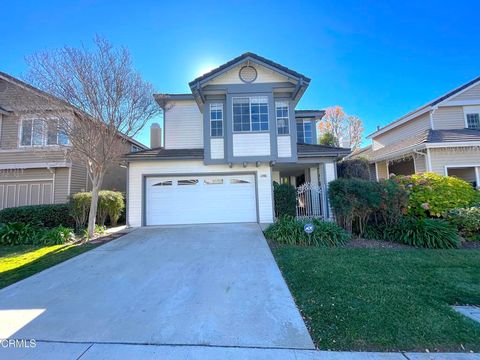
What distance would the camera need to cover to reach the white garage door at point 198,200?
432 inches

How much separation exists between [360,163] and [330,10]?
24.9 ft

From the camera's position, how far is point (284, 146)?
10.8m

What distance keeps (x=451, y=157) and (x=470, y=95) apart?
4.84m

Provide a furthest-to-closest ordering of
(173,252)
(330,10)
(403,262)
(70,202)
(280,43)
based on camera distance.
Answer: (280,43), (70,202), (330,10), (173,252), (403,262)

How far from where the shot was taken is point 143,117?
9.95 metres

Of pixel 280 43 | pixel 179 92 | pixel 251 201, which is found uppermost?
pixel 280 43

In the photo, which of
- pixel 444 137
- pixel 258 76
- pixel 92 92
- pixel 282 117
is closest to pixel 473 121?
pixel 444 137

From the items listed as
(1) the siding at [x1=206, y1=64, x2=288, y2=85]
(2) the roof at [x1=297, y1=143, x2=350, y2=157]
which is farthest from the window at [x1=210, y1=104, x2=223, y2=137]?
(2) the roof at [x1=297, y1=143, x2=350, y2=157]

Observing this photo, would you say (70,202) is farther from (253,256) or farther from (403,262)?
(403,262)

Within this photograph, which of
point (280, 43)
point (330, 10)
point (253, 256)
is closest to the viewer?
point (253, 256)

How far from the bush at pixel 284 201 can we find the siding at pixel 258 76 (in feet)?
16.9

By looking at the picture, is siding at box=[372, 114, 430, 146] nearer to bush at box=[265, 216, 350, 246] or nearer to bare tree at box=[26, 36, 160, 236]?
bush at box=[265, 216, 350, 246]

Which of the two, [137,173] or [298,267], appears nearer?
[298,267]

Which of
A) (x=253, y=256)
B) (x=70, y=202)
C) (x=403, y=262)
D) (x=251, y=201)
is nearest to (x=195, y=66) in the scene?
(x=251, y=201)
